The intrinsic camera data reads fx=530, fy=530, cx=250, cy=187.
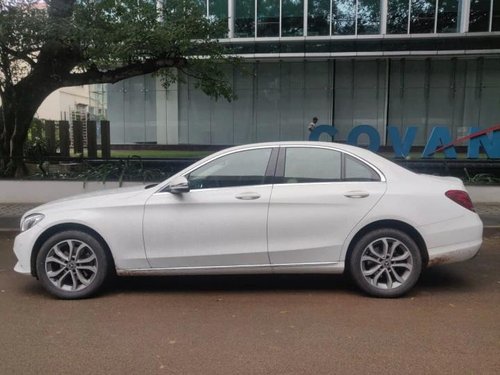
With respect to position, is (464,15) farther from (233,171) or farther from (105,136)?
(233,171)

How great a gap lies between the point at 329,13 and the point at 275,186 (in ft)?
68.7

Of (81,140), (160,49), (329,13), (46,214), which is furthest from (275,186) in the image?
(329,13)

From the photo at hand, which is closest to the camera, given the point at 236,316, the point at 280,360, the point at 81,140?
the point at 280,360

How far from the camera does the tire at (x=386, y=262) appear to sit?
5328mm

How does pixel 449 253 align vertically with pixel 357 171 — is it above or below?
below

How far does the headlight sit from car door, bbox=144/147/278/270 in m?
1.13

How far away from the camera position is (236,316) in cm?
494

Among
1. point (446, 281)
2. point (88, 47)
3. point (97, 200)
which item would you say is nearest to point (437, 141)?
point (446, 281)

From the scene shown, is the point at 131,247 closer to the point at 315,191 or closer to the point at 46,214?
the point at 46,214

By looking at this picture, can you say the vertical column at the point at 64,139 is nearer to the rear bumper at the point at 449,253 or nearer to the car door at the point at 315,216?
the car door at the point at 315,216

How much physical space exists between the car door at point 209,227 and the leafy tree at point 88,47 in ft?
18.4

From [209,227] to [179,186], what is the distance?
0.51 meters

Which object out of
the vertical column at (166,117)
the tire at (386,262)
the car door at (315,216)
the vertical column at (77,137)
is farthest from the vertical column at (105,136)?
the tire at (386,262)

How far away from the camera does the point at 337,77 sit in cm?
2609
